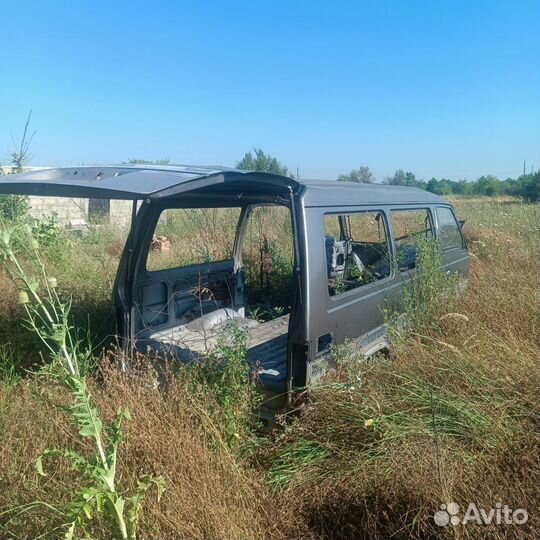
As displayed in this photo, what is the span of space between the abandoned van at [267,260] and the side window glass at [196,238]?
0.09 feet

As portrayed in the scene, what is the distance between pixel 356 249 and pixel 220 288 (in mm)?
1648

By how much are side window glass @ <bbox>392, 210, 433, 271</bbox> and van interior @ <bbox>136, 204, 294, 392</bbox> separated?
135cm

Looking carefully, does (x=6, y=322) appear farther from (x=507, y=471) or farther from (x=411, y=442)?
(x=507, y=471)

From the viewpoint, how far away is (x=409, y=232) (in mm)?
4723

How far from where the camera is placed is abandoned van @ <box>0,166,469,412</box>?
277cm

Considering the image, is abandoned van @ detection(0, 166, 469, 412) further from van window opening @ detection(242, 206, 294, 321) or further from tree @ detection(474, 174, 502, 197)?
tree @ detection(474, 174, 502, 197)

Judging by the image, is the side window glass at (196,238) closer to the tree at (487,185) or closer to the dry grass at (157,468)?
the dry grass at (157,468)

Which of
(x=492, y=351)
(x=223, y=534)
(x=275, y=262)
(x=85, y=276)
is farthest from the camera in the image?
(x=85, y=276)

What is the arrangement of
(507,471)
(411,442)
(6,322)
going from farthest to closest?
(6,322), (411,442), (507,471)

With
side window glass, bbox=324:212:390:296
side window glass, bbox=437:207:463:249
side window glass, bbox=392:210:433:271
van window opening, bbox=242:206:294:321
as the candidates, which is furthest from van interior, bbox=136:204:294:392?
side window glass, bbox=437:207:463:249

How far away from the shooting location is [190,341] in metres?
4.05

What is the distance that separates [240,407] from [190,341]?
4.73 ft

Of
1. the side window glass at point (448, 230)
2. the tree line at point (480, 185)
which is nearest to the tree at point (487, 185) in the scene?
the tree line at point (480, 185)

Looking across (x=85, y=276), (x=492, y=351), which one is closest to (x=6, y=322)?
(x=85, y=276)
